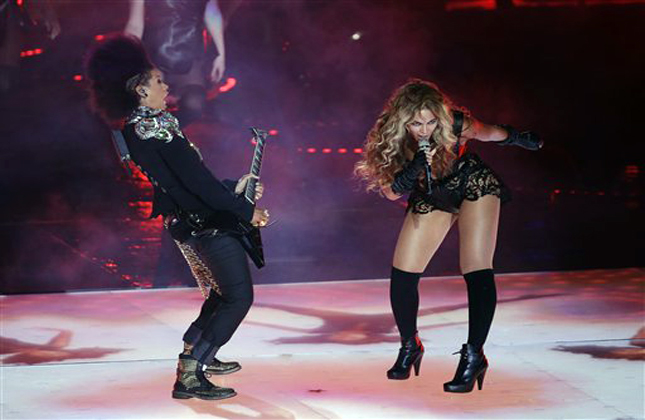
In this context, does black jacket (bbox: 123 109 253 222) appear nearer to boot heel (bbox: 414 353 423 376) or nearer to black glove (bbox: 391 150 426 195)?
black glove (bbox: 391 150 426 195)

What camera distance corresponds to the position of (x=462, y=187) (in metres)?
4.02

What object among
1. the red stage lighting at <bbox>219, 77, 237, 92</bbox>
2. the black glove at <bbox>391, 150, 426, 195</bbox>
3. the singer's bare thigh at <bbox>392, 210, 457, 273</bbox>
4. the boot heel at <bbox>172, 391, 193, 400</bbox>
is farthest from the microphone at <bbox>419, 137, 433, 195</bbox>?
the red stage lighting at <bbox>219, 77, 237, 92</bbox>

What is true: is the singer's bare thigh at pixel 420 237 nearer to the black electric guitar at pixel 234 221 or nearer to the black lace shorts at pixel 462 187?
the black lace shorts at pixel 462 187

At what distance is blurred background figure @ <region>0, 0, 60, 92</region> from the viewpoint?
7.37 m

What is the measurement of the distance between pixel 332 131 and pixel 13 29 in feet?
8.84

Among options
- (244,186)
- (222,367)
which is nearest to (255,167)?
(244,186)

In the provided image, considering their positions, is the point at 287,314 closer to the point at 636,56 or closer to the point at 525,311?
the point at 525,311

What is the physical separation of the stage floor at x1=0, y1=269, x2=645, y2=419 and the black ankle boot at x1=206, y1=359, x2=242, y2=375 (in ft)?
0.13

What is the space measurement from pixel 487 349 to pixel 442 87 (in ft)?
12.2

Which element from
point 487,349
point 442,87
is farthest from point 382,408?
point 442,87

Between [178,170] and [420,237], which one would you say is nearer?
[178,170]

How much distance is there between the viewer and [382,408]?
3.85 meters

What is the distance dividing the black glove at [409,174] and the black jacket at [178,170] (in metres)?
0.64

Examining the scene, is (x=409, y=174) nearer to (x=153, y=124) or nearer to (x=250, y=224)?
(x=250, y=224)
